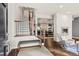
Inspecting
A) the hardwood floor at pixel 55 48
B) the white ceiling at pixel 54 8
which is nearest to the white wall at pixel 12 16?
the white ceiling at pixel 54 8

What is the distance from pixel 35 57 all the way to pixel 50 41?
0.34 metres

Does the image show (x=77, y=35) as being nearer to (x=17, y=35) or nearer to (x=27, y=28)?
(x=27, y=28)

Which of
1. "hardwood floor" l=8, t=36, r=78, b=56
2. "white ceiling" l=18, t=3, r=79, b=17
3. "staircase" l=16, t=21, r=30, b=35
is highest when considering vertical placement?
"white ceiling" l=18, t=3, r=79, b=17

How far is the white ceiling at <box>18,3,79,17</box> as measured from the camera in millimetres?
2326

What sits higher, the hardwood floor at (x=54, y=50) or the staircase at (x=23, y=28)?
the staircase at (x=23, y=28)

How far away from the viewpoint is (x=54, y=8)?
2.35m

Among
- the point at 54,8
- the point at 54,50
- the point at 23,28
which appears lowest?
the point at 54,50

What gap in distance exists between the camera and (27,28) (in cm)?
238

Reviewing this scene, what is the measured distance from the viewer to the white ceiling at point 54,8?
7.63 feet

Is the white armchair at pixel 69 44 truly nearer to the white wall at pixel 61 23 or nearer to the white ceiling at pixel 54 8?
the white wall at pixel 61 23

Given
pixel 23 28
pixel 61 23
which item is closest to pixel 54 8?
pixel 61 23

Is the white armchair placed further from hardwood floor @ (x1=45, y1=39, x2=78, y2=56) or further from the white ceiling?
the white ceiling

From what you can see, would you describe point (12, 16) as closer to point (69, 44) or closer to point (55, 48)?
point (55, 48)

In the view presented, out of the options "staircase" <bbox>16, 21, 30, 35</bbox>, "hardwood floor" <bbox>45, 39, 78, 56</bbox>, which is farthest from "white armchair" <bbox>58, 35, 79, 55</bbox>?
"staircase" <bbox>16, 21, 30, 35</bbox>
